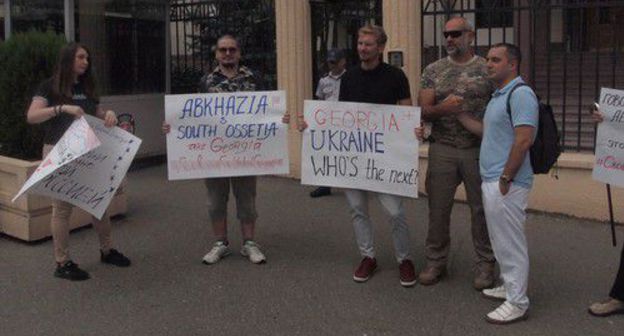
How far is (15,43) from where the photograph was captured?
6.98 meters

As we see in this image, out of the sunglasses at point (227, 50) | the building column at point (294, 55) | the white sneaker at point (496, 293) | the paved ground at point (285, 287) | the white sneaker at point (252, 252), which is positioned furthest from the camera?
the building column at point (294, 55)

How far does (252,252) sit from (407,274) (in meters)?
1.27

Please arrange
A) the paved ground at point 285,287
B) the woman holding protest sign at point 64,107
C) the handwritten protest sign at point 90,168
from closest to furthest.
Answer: the paved ground at point 285,287 → the handwritten protest sign at point 90,168 → the woman holding protest sign at point 64,107

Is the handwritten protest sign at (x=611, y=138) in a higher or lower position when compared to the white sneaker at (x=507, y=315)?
higher

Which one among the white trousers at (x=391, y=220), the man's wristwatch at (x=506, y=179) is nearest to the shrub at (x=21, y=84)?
the white trousers at (x=391, y=220)

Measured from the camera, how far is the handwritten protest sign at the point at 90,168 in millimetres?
5074

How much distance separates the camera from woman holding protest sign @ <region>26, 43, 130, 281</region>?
5.18 m

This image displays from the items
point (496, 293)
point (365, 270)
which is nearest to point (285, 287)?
point (365, 270)

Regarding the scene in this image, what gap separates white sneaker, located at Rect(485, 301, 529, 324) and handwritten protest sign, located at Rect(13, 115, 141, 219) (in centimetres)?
270

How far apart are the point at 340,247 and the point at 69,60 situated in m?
2.59

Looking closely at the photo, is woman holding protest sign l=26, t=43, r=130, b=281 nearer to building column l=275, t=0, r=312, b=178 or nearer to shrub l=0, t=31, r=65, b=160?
shrub l=0, t=31, r=65, b=160

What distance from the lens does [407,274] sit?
5211 millimetres

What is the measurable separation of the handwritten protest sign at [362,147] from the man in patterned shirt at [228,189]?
0.54 meters

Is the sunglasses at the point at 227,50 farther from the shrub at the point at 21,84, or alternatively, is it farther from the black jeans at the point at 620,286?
the black jeans at the point at 620,286
